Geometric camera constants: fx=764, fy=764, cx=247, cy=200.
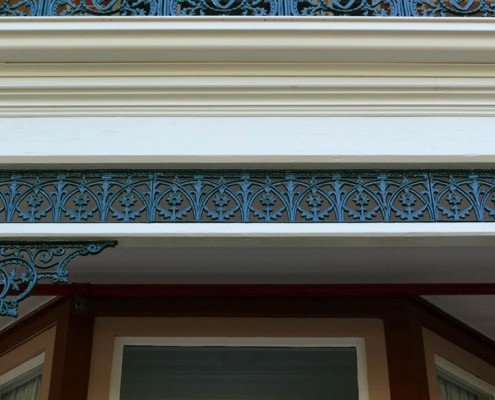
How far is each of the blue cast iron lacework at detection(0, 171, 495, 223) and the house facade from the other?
0.01m

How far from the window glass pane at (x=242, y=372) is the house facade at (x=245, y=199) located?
0.01 metres

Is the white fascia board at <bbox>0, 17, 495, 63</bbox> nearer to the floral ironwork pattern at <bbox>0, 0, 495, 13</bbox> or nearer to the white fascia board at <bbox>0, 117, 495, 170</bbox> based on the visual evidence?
the floral ironwork pattern at <bbox>0, 0, 495, 13</bbox>

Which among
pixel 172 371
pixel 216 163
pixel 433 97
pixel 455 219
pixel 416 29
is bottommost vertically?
pixel 172 371

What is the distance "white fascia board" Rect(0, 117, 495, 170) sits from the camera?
13.4ft

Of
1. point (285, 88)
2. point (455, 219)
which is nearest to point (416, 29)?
point (285, 88)

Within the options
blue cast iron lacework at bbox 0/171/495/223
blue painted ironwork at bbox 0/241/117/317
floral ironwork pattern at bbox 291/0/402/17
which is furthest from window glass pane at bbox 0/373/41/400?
floral ironwork pattern at bbox 291/0/402/17

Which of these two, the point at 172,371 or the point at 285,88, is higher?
the point at 285,88

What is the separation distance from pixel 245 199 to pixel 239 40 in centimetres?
99

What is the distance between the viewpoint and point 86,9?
15.4 ft

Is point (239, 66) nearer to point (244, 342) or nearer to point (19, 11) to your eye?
point (19, 11)

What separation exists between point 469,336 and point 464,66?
2.11 m

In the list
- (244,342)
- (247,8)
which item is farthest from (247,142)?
(244,342)

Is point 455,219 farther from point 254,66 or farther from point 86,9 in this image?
point 86,9

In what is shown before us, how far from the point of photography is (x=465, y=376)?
538 cm
